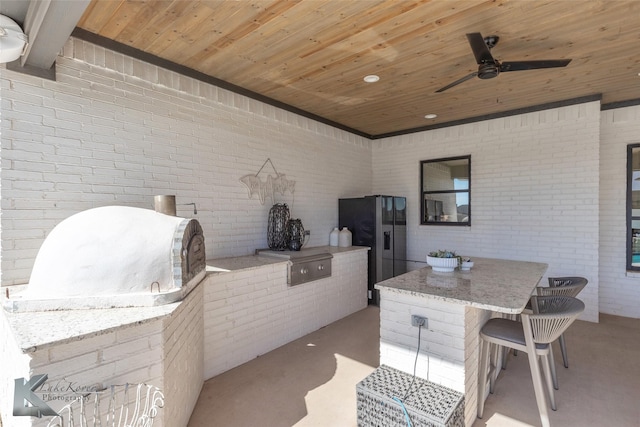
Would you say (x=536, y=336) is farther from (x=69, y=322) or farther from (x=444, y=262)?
(x=69, y=322)

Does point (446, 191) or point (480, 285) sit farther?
point (446, 191)

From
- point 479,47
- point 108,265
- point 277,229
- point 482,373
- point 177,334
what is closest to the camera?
point 108,265

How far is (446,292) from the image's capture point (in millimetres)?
2072

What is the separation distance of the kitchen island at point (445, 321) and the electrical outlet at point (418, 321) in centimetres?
2

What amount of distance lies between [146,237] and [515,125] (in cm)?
497

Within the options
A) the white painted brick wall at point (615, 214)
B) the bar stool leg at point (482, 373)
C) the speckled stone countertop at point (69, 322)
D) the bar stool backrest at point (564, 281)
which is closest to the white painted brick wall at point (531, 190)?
the white painted brick wall at point (615, 214)

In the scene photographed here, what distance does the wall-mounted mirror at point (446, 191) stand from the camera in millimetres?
5078

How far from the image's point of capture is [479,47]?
7.85 ft

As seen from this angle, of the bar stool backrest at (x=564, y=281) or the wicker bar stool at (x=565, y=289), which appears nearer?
the wicker bar stool at (x=565, y=289)

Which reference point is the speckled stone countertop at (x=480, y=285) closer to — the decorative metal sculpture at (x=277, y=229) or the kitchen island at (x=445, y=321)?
the kitchen island at (x=445, y=321)

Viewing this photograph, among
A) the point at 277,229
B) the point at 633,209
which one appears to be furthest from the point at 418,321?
the point at 633,209

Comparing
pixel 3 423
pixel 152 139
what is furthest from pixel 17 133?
pixel 3 423

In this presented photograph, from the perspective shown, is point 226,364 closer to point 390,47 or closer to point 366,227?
point 366,227

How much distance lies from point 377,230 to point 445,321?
2.72 meters
